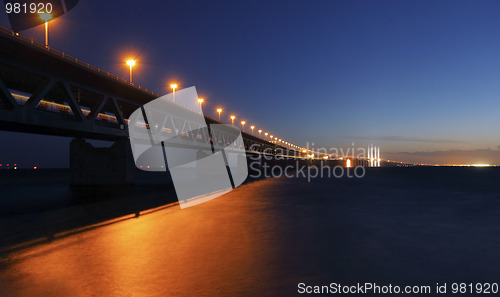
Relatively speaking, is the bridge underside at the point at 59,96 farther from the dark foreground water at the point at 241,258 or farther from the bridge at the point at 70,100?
the dark foreground water at the point at 241,258

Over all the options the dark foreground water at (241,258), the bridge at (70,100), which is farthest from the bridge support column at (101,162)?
the dark foreground water at (241,258)

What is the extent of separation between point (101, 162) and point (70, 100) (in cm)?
1678

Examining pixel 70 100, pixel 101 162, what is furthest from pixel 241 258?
pixel 101 162

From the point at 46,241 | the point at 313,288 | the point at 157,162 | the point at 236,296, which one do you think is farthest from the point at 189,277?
the point at 157,162

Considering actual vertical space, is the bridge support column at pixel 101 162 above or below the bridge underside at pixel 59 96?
below

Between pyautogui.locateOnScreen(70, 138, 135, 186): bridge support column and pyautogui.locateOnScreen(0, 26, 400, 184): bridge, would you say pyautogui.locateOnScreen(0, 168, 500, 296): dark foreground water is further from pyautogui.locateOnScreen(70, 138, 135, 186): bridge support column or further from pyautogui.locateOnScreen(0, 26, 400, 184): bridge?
pyautogui.locateOnScreen(70, 138, 135, 186): bridge support column

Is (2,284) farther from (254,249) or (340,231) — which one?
(340,231)

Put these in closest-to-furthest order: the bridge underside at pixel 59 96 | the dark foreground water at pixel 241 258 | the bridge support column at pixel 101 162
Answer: the dark foreground water at pixel 241 258 → the bridge underside at pixel 59 96 → the bridge support column at pixel 101 162

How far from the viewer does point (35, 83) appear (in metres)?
35.9

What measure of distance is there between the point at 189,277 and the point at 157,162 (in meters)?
102

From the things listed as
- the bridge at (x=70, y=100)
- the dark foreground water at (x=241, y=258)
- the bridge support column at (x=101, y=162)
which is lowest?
the dark foreground water at (x=241, y=258)

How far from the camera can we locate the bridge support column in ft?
151

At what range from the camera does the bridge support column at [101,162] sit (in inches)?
1813

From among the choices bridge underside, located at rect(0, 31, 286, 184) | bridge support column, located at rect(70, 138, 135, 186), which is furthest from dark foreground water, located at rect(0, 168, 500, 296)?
bridge support column, located at rect(70, 138, 135, 186)
